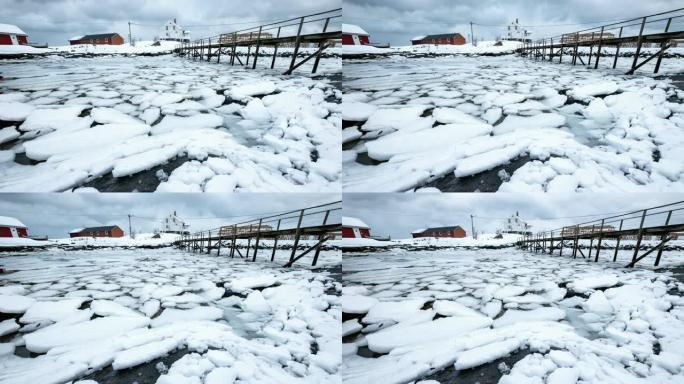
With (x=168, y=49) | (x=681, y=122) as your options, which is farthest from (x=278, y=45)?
(x=681, y=122)

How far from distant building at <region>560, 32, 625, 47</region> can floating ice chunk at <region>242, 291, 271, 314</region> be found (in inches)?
70.2

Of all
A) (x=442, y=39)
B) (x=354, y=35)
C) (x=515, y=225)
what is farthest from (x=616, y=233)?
(x=354, y=35)

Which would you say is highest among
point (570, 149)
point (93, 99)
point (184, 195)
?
point (93, 99)

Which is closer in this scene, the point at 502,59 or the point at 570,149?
the point at 570,149

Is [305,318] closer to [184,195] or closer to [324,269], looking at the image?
[324,269]

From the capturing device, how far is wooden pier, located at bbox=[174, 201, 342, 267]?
6.92 ft

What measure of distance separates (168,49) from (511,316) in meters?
1.92

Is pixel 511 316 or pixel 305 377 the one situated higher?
pixel 511 316

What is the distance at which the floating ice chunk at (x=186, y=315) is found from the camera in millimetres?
1907

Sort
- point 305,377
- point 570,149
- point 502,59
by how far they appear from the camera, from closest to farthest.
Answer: point 570,149
point 305,377
point 502,59

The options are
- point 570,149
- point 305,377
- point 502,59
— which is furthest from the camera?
point 502,59

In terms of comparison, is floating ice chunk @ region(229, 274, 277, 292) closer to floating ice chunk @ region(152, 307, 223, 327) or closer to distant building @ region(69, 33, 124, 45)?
floating ice chunk @ region(152, 307, 223, 327)

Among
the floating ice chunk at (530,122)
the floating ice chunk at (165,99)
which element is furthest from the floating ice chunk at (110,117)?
the floating ice chunk at (530,122)

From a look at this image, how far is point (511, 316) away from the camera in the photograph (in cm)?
194
